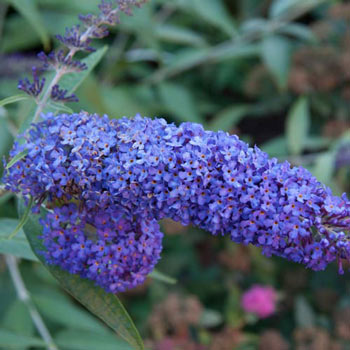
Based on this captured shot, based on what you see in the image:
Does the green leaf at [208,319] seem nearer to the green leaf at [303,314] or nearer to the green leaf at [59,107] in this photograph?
the green leaf at [303,314]

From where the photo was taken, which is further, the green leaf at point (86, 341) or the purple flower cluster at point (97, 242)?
the green leaf at point (86, 341)

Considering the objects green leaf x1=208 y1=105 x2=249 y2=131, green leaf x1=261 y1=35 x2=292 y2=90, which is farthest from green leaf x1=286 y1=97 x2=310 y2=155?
green leaf x1=208 y1=105 x2=249 y2=131

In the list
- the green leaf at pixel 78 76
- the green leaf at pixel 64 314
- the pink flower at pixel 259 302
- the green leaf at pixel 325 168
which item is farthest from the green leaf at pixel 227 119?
the green leaf at pixel 78 76

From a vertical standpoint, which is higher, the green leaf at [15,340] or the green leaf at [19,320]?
the green leaf at [19,320]

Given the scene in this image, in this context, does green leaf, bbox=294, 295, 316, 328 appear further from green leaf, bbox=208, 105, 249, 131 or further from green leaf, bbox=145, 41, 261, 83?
green leaf, bbox=145, 41, 261, 83

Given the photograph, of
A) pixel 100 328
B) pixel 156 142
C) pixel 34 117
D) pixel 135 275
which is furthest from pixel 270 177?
pixel 100 328

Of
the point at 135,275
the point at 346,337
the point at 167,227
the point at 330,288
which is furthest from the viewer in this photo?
the point at 330,288

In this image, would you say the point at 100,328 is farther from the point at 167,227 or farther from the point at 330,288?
the point at 330,288

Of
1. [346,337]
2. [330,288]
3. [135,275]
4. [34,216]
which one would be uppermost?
[330,288]
